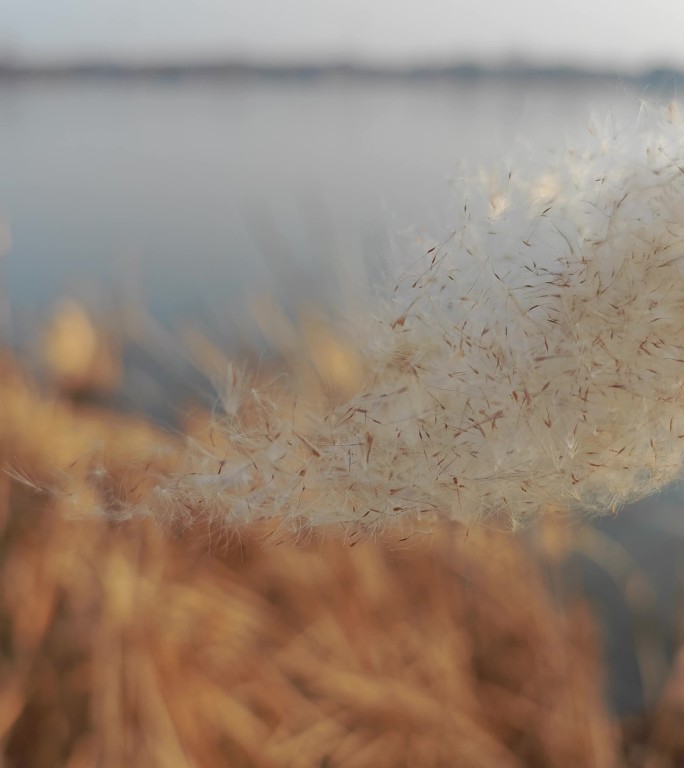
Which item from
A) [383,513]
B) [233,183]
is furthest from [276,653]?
[233,183]

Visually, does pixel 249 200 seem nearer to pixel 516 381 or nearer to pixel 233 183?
pixel 516 381

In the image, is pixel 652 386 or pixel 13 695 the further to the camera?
pixel 13 695

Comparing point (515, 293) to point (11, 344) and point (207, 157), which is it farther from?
point (207, 157)

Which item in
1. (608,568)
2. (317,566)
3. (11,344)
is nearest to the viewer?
(317,566)

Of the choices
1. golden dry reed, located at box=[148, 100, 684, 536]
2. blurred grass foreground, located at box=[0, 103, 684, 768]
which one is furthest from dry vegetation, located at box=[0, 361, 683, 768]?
golden dry reed, located at box=[148, 100, 684, 536]

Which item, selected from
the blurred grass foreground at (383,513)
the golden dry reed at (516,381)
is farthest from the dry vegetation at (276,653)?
the golden dry reed at (516,381)

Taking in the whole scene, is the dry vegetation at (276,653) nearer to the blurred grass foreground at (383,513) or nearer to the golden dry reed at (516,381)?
the blurred grass foreground at (383,513)

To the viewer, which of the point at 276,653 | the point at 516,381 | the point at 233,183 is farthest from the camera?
the point at 233,183

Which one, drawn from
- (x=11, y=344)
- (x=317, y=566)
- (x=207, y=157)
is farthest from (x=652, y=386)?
(x=207, y=157)
